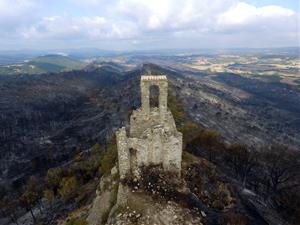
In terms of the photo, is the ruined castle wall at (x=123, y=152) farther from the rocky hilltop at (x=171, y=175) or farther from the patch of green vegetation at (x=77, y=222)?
the patch of green vegetation at (x=77, y=222)

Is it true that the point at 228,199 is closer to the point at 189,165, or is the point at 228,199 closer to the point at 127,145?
the point at 189,165

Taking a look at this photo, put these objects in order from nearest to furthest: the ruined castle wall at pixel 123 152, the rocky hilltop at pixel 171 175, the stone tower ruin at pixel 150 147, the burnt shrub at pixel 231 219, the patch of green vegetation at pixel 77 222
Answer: the rocky hilltop at pixel 171 175, the burnt shrub at pixel 231 219, the ruined castle wall at pixel 123 152, the stone tower ruin at pixel 150 147, the patch of green vegetation at pixel 77 222

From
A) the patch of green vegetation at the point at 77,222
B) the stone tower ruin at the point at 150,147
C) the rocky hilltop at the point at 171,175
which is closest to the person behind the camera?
the rocky hilltop at the point at 171,175

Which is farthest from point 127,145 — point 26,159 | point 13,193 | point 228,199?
point 26,159

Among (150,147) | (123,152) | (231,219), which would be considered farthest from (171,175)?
(231,219)

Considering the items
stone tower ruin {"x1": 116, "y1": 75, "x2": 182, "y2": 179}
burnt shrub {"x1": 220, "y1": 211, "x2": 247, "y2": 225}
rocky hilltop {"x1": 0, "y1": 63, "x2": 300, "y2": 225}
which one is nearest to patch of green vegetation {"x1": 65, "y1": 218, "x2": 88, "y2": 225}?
rocky hilltop {"x1": 0, "y1": 63, "x2": 300, "y2": 225}

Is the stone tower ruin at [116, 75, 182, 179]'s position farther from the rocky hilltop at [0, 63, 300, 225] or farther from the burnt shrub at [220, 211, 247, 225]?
the burnt shrub at [220, 211, 247, 225]

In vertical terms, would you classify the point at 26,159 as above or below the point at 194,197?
below

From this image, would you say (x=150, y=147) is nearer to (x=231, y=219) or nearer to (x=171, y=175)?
(x=171, y=175)

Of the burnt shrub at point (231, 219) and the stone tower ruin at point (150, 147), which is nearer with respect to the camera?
the burnt shrub at point (231, 219)

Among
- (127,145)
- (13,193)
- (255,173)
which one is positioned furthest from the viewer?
(13,193)

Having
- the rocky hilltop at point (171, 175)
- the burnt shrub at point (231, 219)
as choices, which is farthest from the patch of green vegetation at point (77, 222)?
the burnt shrub at point (231, 219)
